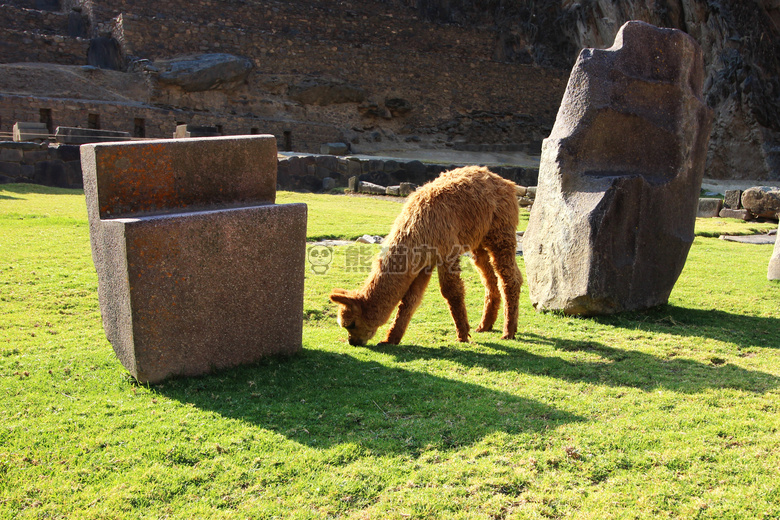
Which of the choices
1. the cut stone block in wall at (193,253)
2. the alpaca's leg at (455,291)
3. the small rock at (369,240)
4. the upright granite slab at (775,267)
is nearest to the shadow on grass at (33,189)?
the small rock at (369,240)

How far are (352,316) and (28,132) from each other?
18066 millimetres

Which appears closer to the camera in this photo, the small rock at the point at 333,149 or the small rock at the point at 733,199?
the small rock at the point at 733,199

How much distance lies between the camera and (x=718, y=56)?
27.3 meters

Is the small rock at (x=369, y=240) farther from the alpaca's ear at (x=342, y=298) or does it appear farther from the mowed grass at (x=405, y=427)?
the alpaca's ear at (x=342, y=298)

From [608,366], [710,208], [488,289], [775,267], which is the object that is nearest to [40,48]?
[710,208]

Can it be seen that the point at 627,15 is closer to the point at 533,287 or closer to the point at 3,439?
the point at 533,287

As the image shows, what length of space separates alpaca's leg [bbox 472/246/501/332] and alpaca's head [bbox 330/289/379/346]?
1.33 meters

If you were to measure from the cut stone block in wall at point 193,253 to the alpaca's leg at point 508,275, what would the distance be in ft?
6.26

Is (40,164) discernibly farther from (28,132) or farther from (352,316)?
(352,316)

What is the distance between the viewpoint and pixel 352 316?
4.68 meters

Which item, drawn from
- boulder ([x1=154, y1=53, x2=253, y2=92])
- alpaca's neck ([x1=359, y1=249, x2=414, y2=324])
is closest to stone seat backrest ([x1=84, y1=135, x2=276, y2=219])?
alpaca's neck ([x1=359, y1=249, x2=414, y2=324])

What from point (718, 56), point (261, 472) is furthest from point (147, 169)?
point (718, 56)

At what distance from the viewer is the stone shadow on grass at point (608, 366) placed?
4.13 metres

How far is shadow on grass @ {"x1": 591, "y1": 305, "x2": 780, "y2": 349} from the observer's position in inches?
211
